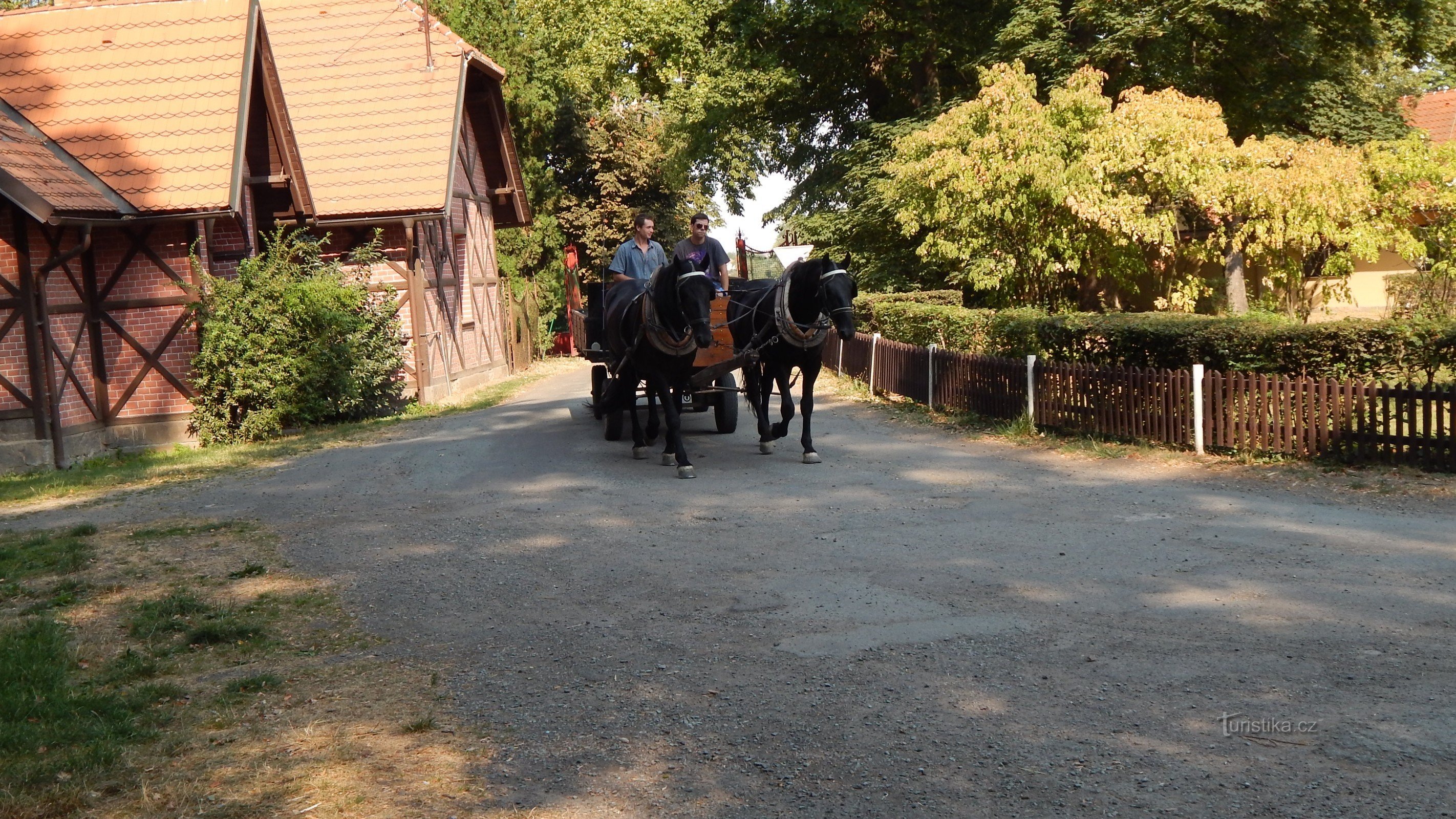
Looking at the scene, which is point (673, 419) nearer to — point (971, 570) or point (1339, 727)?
point (971, 570)

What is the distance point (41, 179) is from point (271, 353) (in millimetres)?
3670

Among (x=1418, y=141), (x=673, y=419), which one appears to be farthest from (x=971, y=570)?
(x=1418, y=141)

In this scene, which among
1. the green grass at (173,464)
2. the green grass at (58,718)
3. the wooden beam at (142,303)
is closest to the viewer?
the green grass at (58,718)

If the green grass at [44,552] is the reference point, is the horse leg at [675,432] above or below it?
above

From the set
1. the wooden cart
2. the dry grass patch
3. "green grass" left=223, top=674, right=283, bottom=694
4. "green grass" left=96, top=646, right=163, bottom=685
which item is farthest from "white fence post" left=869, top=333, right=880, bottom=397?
"green grass" left=223, top=674, right=283, bottom=694

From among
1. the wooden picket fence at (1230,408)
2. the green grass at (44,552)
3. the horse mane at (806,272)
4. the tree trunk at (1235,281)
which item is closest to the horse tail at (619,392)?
the horse mane at (806,272)

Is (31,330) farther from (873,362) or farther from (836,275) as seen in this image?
(873,362)

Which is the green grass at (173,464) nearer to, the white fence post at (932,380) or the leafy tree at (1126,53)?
the white fence post at (932,380)

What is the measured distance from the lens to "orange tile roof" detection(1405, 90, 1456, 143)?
38.9 metres

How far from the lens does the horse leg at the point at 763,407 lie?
1306cm

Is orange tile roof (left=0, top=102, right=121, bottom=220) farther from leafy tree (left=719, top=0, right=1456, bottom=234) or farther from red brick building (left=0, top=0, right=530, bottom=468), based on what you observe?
leafy tree (left=719, top=0, right=1456, bottom=234)

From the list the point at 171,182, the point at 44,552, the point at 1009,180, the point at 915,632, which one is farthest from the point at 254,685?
the point at 1009,180

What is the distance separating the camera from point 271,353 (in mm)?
18172

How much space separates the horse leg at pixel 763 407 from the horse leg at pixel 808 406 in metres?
0.41
